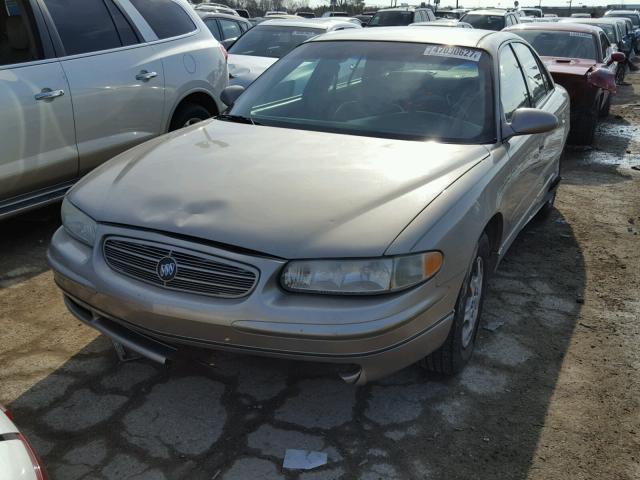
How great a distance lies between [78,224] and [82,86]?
217cm

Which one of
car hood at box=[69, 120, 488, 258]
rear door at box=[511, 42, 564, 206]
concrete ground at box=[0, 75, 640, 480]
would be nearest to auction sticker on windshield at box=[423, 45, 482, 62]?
rear door at box=[511, 42, 564, 206]

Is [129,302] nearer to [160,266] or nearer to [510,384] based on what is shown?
[160,266]

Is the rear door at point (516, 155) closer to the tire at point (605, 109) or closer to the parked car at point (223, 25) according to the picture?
the tire at point (605, 109)

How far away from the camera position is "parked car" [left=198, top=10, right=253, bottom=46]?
1150cm

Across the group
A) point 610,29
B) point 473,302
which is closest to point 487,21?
point 610,29

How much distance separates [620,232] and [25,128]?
4716mm

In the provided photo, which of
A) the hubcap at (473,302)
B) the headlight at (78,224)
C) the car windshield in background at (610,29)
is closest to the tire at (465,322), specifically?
the hubcap at (473,302)

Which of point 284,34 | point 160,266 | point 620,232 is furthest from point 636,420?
point 284,34

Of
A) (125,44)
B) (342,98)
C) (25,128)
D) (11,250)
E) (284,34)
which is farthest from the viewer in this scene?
(284,34)

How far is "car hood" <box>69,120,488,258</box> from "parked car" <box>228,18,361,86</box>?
511cm

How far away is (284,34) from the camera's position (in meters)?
8.95

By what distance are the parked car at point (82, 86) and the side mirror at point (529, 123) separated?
3063mm

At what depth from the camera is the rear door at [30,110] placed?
4195 mm

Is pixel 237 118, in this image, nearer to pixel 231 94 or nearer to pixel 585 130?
pixel 231 94
